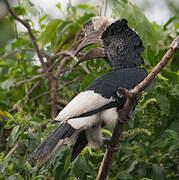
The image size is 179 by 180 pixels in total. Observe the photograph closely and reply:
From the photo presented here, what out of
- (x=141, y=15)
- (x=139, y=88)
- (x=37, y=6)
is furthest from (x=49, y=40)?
(x=139, y=88)

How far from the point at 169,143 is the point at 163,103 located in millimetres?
209

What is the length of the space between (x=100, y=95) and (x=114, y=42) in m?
0.42

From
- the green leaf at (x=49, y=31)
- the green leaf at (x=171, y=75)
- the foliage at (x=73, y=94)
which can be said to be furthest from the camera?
the green leaf at (x=49, y=31)

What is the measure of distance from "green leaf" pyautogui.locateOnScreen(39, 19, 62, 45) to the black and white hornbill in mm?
497

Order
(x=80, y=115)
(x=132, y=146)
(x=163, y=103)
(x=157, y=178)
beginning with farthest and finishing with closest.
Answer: (x=132, y=146), (x=163, y=103), (x=157, y=178), (x=80, y=115)

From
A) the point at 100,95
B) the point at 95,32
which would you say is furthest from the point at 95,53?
the point at 100,95

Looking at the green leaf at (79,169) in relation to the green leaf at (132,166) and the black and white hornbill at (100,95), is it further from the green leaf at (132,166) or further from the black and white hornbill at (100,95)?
the green leaf at (132,166)

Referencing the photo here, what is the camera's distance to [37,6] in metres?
2.10

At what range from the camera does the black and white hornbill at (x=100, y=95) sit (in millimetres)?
1409

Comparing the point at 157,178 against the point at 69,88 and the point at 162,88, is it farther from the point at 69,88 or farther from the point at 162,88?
the point at 69,88

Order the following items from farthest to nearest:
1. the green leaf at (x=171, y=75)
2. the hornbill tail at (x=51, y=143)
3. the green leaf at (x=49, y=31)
Result: 1. the green leaf at (x=49, y=31)
2. the green leaf at (x=171, y=75)
3. the hornbill tail at (x=51, y=143)

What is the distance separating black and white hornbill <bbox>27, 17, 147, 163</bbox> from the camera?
1409 millimetres

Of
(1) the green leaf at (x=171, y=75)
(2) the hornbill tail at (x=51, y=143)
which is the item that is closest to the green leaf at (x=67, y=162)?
(2) the hornbill tail at (x=51, y=143)

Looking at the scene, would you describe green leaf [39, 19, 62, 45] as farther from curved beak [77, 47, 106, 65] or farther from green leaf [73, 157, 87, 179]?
green leaf [73, 157, 87, 179]
